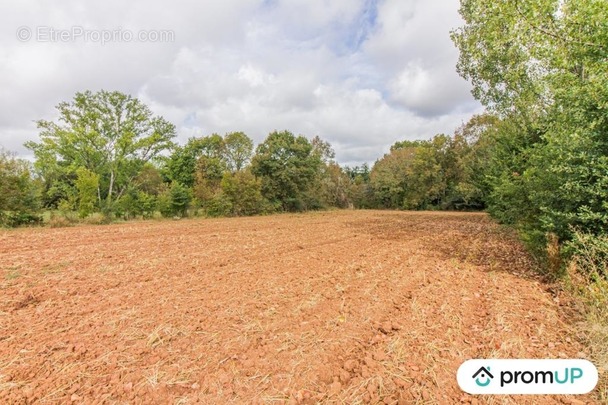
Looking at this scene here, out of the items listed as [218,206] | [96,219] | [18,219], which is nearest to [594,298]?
[96,219]

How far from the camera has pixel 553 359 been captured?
2.70 meters

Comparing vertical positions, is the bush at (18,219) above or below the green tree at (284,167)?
below

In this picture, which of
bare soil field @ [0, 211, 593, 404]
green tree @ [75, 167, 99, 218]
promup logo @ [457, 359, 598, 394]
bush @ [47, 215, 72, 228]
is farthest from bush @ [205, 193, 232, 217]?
promup logo @ [457, 359, 598, 394]

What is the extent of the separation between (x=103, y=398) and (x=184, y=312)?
154 cm

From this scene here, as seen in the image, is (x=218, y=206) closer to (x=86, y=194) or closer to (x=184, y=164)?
(x=86, y=194)

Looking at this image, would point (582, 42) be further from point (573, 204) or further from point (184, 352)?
point (184, 352)

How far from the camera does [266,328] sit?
3.37 meters

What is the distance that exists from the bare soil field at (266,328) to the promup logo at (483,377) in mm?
182

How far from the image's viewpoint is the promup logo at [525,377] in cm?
234

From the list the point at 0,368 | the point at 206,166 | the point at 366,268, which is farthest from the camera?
the point at 206,166

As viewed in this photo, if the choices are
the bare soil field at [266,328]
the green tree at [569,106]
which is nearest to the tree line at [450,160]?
the green tree at [569,106]

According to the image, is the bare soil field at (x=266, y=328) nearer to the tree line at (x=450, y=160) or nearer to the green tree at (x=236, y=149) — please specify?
the tree line at (x=450, y=160)

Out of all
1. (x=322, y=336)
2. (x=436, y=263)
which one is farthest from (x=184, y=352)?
(x=436, y=263)

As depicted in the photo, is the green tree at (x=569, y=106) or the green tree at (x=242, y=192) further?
the green tree at (x=242, y=192)
